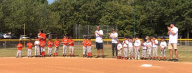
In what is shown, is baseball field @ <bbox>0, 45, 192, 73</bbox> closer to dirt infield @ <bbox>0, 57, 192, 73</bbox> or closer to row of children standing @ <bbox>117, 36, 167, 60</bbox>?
dirt infield @ <bbox>0, 57, 192, 73</bbox>

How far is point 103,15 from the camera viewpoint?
59.4 meters

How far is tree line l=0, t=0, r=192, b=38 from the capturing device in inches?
1729

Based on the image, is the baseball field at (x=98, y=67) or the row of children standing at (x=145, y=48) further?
the row of children standing at (x=145, y=48)

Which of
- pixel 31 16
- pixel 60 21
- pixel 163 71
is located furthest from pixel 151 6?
pixel 163 71

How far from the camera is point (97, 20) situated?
6012cm

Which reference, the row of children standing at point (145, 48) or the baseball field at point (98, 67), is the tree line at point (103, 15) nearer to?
the row of children standing at point (145, 48)

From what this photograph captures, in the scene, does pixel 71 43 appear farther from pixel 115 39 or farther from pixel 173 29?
pixel 173 29

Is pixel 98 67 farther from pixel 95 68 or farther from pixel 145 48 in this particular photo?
pixel 145 48

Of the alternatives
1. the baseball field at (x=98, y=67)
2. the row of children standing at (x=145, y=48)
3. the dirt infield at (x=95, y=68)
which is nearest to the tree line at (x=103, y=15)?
the row of children standing at (x=145, y=48)

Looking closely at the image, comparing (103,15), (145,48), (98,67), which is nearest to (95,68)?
(98,67)

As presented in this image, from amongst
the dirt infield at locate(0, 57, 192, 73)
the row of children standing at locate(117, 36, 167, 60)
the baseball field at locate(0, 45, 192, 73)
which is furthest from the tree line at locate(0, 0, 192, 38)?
the dirt infield at locate(0, 57, 192, 73)

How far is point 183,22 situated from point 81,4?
2408 cm

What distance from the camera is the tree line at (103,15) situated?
43.9m

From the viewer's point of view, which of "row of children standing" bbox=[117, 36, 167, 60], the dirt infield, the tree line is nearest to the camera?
the dirt infield
